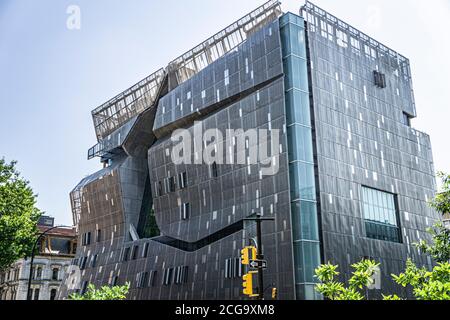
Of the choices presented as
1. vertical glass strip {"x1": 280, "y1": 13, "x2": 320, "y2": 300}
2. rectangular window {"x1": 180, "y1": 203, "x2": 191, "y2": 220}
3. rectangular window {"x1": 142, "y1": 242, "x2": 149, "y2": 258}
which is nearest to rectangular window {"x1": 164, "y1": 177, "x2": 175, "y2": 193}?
rectangular window {"x1": 180, "y1": 203, "x2": 191, "y2": 220}

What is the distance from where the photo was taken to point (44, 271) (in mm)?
93750

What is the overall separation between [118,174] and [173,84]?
16192 mm

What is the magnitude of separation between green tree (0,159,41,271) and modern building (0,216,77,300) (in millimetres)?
41613

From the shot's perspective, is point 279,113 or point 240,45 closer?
point 279,113

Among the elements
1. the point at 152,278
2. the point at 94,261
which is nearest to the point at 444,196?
the point at 152,278

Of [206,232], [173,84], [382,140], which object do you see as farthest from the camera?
[173,84]

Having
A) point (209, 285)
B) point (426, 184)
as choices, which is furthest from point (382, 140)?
point (209, 285)

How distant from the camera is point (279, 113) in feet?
159

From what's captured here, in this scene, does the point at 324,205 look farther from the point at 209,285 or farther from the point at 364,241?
the point at 209,285

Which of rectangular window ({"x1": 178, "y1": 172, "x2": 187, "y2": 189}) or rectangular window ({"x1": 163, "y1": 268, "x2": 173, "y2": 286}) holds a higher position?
rectangular window ({"x1": 178, "y1": 172, "x2": 187, "y2": 189})

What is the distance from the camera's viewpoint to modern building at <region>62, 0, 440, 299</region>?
46625mm

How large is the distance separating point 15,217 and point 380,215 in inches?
Result: 1595

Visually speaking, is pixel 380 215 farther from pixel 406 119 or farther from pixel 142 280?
pixel 142 280

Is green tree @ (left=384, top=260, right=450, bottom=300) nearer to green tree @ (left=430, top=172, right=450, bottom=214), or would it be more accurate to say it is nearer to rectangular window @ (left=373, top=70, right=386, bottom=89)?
green tree @ (left=430, top=172, right=450, bottom=214)
